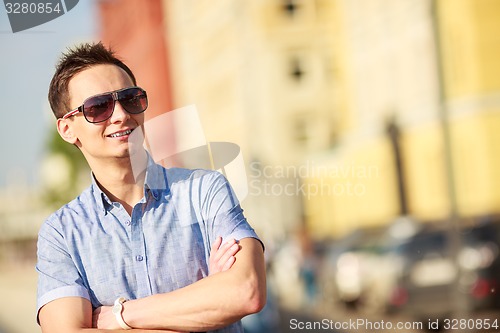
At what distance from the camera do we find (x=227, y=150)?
2715 millimetres

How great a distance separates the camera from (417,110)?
103 ft

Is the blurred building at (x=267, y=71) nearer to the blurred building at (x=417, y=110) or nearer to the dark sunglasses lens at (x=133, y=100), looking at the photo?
the blurred building at (x=417, y=110)

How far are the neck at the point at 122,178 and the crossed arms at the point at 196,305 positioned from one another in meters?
0.24

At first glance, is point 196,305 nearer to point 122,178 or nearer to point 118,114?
point 122,178

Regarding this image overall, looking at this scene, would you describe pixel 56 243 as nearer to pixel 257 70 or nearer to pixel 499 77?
pixel 499 77

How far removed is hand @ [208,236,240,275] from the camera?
7.72ft

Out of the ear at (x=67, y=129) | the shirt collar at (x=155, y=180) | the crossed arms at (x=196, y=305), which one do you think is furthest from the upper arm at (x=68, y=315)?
the ear at (x=67, y=129)

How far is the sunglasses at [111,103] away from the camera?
8.03 ft

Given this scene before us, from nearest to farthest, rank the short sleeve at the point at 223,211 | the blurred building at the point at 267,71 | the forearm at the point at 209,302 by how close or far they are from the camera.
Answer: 1. the forearm at the point at 209,302
2. the short sleeve at the point at 223,211
3. the blurred building at the point at 267,71

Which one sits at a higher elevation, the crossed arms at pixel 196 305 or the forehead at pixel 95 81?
the forehead at pixel 95 81

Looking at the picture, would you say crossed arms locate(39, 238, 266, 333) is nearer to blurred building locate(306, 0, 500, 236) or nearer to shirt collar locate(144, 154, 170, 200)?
shirt collar locate(144, 154, 170, 200)

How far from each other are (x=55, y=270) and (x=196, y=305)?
0.34 meters

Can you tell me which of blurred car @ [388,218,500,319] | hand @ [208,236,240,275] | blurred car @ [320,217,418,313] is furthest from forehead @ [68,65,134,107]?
blurred car @ [320,217,418,313]

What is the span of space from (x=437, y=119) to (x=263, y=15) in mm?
18912
